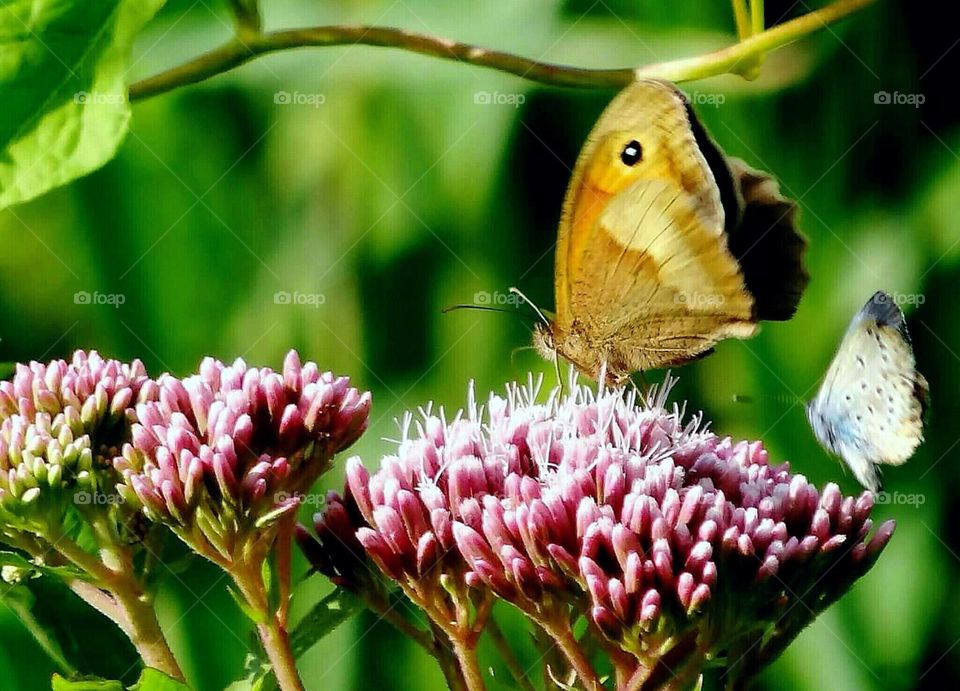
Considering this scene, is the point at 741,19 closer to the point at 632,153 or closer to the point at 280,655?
the point at 632,153

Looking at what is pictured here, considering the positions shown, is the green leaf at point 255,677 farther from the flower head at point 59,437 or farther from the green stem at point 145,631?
the flower head at point 59,437

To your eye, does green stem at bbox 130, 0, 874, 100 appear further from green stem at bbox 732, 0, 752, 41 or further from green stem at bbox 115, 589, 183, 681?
green stem at bbox 115, 589, 183, 681

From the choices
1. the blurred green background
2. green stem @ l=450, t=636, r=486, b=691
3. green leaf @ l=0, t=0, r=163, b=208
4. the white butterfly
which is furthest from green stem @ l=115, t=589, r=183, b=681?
the white butterfly

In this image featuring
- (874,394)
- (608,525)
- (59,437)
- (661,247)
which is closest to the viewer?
(608,525)

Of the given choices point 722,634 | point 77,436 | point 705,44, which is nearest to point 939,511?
point 705,44

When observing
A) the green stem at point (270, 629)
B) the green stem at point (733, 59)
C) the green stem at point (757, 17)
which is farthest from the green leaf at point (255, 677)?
the green stem at point (757, 17)

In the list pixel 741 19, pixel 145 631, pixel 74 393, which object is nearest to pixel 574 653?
pixel 145 631
